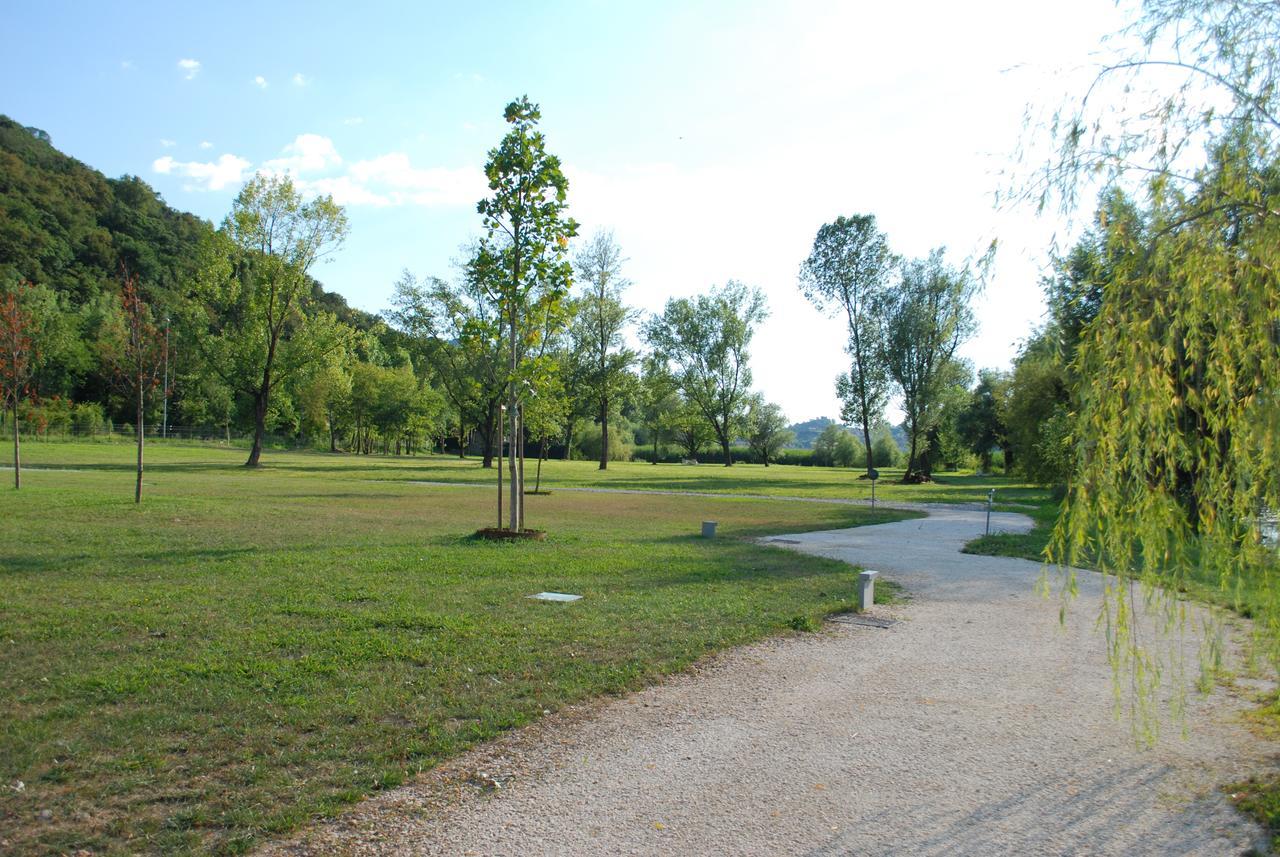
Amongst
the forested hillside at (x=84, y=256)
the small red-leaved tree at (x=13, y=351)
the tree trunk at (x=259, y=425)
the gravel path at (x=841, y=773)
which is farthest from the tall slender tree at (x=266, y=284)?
the gravel path at (x=841, y=773)

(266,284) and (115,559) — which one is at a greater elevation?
(266,284)

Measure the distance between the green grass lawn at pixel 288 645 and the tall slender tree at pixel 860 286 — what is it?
137 feet

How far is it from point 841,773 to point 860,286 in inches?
2103

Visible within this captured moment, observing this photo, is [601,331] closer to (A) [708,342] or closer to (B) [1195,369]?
(A) [708,342]

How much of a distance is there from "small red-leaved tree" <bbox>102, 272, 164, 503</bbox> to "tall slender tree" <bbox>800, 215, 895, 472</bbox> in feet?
145

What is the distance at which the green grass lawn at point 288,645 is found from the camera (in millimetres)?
4109

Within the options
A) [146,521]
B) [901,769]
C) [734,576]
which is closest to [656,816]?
[901,769]

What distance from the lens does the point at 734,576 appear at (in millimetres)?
11469

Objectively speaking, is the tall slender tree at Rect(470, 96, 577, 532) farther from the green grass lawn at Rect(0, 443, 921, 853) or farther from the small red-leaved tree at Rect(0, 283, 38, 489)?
the small red-leaved tree at Rect(0, 283, 38, 489)

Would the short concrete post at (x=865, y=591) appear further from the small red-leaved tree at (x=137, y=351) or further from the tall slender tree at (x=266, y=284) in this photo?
the tall slender tree at (x=266, y=284)

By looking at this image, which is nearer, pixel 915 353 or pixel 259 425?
pixel 259 425

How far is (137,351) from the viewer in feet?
59.4

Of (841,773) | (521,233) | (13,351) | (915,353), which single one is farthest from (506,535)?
(915,353)

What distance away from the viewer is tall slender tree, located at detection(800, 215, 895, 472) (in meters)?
54.2
